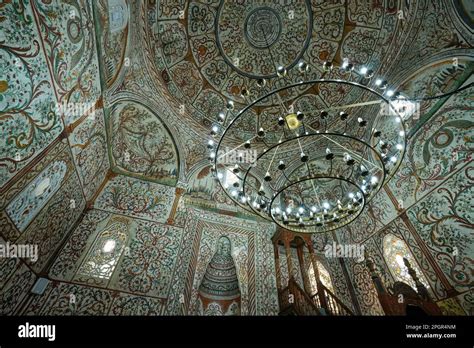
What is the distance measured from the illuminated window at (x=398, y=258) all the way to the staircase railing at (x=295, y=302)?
2.69 m

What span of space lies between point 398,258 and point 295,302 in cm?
324

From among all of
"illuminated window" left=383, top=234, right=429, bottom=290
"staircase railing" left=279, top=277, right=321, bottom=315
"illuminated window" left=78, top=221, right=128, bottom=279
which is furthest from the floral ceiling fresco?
"illuminated window" left=383, top=234, right=429, bottom=290

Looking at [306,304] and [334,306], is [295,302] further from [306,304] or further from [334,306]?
[334,306]

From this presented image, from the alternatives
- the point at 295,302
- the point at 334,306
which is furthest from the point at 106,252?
the point at 334,306

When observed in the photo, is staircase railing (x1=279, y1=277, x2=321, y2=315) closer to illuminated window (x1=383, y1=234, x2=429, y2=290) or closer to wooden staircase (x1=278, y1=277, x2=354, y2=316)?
wooden staircase (x1=278, y1=277, x2=354, y2=316)

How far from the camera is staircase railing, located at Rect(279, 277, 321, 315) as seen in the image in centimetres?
516

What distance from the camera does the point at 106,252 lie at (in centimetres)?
625

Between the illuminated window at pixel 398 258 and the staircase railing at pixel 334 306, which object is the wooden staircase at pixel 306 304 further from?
the illuminated window at pixel 398 258

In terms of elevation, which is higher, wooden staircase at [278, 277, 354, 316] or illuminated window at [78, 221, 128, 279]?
illuminated window at [78, 221, 128, 279]

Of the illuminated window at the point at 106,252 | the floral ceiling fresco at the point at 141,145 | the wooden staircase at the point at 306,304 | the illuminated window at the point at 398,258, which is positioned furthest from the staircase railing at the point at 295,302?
the floral ceiling fresco at the point at 141,145

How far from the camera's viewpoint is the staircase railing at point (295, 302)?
5.16m

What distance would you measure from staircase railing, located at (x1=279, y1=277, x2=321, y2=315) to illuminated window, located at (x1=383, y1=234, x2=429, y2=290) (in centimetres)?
269

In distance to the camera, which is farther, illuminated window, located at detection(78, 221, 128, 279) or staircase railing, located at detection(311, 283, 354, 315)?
illuminated window, located at detection(78, 221, 128, 279)
